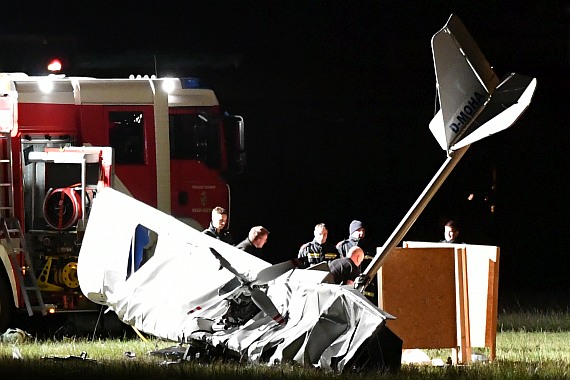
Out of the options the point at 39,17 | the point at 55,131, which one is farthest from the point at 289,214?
the point at 55,131

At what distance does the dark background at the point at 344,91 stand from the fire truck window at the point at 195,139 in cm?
1855

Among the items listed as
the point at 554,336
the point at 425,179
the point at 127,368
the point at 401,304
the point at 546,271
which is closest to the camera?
the point at 127,368

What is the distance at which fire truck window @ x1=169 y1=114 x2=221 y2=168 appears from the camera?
730 inches

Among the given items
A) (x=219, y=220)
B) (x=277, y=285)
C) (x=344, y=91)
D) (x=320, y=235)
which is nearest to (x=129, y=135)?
(x=219, y=220)

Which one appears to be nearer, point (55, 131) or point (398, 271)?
point (398, 271)

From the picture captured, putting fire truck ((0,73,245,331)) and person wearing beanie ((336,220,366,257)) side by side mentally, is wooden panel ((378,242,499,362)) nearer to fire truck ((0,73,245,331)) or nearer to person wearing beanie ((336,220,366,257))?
person wearing beanie ((336,220,366,257))

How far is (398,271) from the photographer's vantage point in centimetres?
1327

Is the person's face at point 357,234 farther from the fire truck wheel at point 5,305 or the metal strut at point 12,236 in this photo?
the fire truck wheel at point 5,305

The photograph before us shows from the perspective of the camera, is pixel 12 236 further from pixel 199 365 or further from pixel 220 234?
pixel 199 365

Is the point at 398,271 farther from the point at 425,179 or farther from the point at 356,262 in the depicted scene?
the point at 425,179

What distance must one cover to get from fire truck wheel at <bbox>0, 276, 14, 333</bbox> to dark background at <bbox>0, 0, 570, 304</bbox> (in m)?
20.8

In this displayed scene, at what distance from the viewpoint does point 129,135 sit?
1823 centimetres

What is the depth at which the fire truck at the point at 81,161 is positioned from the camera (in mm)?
16781

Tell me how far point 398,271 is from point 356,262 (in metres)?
1.03
